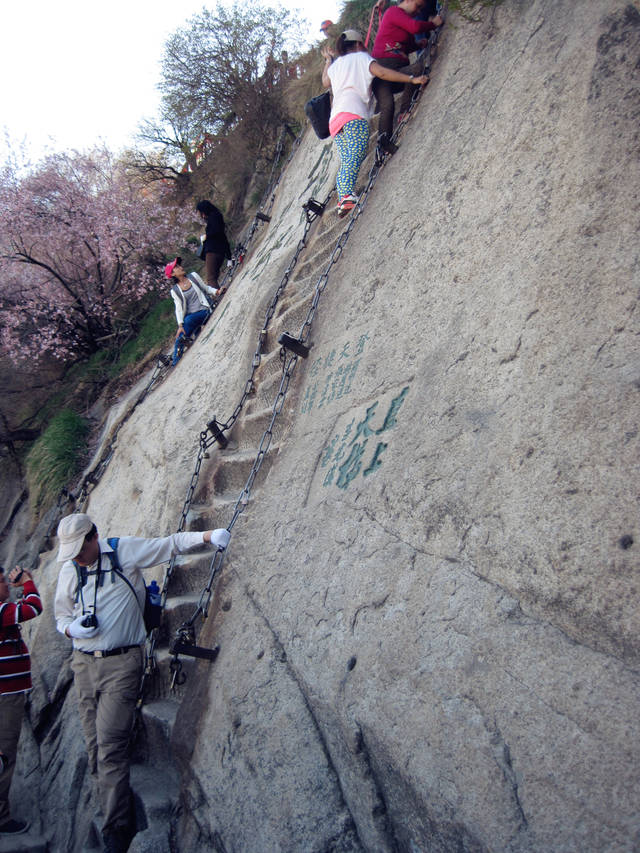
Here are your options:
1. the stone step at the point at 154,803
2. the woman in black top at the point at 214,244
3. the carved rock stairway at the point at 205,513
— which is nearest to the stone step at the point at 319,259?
the carved rock stairway at the point at 205,513

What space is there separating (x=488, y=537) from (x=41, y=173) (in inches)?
468

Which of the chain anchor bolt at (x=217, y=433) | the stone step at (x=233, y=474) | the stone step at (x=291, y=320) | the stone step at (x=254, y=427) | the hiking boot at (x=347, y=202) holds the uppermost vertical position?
the hiking boot at (x=347, y=202)

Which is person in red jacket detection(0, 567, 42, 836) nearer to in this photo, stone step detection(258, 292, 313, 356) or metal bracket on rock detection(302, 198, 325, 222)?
stone step detection(258, 292, 313, 356)

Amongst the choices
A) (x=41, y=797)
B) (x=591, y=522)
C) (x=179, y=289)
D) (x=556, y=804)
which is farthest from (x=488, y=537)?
(x=179, y=289)

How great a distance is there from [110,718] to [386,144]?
449 cm

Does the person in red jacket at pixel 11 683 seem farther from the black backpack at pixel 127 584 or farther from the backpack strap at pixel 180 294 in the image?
the backpack strap at pixel 180 294

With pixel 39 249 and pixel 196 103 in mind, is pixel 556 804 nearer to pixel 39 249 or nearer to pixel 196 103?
pixel 39 249

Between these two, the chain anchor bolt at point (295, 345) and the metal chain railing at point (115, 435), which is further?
the metal chain railing at point (115, 435)

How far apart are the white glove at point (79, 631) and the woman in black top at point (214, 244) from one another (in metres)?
5.63

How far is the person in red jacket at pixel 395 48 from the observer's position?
4.83 meters

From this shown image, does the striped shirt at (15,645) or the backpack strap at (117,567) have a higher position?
the backpack strap at (117,567)

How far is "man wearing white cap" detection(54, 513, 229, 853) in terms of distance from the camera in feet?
10.5

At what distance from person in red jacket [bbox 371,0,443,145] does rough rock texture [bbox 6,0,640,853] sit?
1018 millimetres

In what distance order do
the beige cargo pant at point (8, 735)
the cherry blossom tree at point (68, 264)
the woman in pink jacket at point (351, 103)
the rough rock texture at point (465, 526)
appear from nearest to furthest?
1. the rough rock texture at point (465, 526)
2. the beige cargo pant at point (8, 735)
3. the woman in pink jacket at point (351, 103)
4. the cherry blossom tree at point (68, 264)
